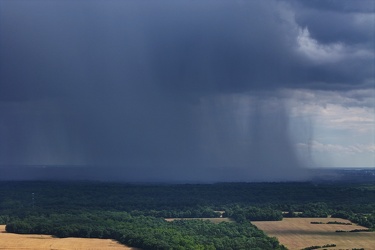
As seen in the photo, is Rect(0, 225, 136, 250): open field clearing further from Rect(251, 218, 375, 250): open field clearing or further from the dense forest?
Rect(251, 218, 375, 250): open field clearing

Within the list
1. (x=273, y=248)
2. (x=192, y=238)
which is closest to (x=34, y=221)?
(x=192, y=238)

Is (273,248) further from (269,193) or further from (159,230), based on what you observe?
(269,193)

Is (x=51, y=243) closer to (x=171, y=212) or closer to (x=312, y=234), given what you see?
(x=312, y=234)

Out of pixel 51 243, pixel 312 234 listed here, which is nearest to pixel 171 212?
pixel 312 234

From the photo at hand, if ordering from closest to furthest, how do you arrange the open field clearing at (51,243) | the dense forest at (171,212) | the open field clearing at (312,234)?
1. the open field clearing at (51,243)
2. the dense forest at (171,212)
3. the open field clearing at (312,234)

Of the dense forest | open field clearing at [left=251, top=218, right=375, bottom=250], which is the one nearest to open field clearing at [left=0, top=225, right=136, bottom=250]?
the dense forest

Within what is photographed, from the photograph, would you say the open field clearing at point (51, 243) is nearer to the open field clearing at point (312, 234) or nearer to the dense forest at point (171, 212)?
the dense forest at point (171, 212)

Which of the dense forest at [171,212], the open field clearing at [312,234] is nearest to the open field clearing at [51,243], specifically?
the dense forest at [171,212]
